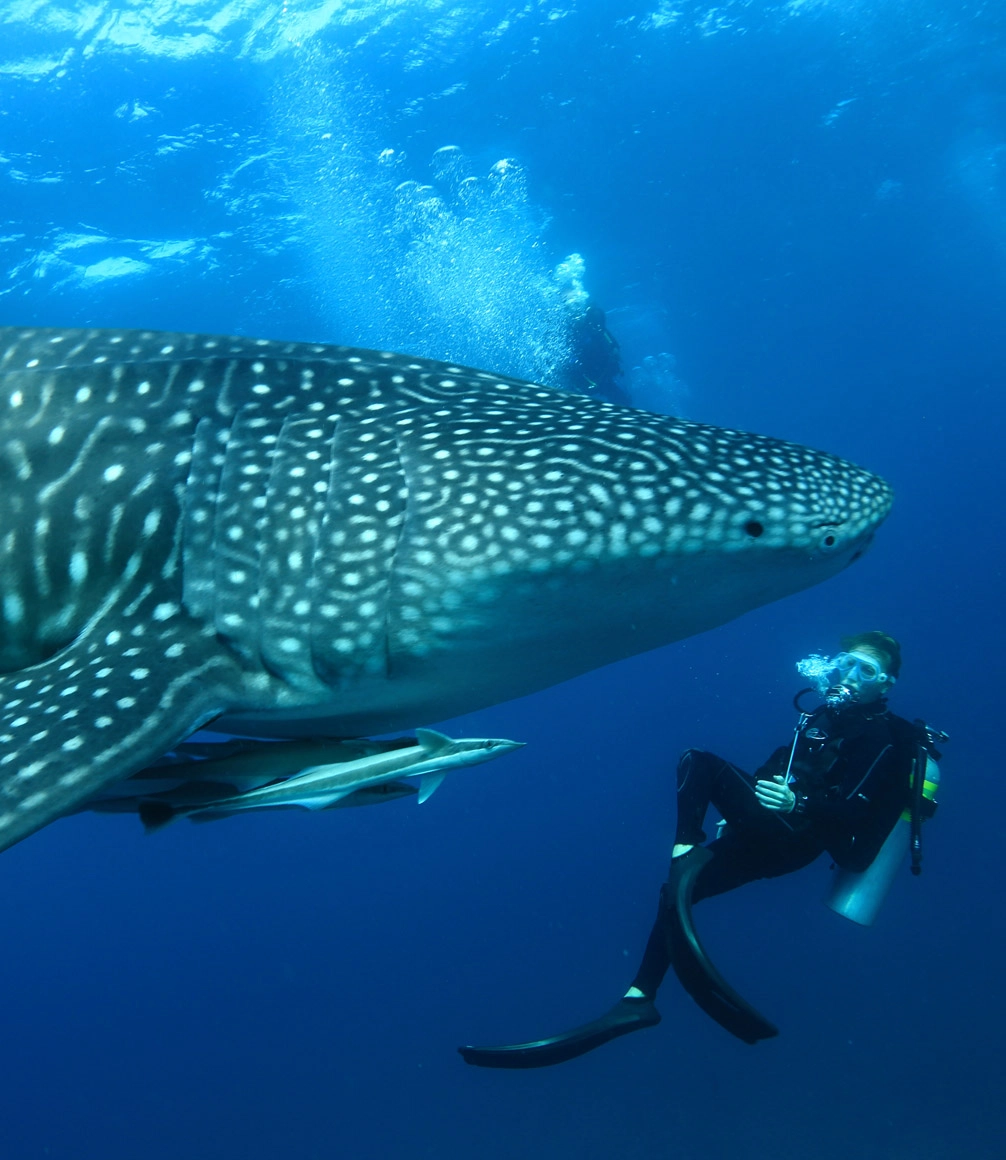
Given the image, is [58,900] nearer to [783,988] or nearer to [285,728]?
[783,988]

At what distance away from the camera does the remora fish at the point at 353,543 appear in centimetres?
256

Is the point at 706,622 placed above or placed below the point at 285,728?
above

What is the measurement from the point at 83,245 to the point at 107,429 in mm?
25641

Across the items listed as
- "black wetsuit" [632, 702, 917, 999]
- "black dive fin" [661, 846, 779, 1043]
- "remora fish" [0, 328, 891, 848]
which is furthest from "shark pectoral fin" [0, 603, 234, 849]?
"black wetsuit" [632, 702, 917, 999]

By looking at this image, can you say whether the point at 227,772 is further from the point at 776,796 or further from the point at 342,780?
the point at 776,796

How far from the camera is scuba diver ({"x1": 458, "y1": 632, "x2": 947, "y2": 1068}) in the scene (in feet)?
22.0

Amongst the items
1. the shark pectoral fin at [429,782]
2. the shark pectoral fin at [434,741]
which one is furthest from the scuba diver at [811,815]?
the shark pectoral fin at [434,741]

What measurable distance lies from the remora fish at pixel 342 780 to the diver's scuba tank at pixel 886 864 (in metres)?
5.75

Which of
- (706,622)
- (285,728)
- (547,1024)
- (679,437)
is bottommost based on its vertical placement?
(547,1024)

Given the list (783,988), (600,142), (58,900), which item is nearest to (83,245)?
(600,142)

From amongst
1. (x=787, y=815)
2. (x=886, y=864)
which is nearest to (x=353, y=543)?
(x=787, y=815)

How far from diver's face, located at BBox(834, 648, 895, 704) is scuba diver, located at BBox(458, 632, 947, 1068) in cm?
1

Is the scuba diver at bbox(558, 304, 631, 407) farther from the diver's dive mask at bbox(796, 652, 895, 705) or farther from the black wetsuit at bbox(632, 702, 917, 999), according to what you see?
the black wetsuit at bbox(632, 702, 917, 999)

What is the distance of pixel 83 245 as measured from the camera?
23.4 meters
